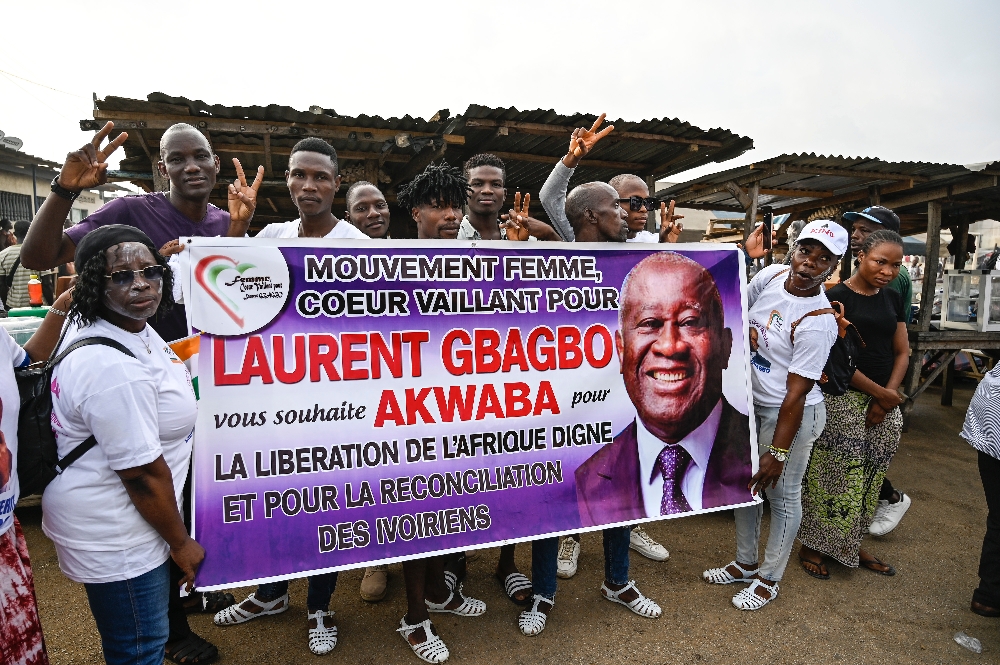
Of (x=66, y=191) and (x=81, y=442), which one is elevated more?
(x=66, y=191)

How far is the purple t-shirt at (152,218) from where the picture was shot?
2543 mm

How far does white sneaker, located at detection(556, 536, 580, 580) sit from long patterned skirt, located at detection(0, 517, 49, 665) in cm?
247

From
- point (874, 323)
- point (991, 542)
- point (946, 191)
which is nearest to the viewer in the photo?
point (991, 542)

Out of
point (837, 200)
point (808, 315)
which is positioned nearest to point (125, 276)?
point (808, 315)

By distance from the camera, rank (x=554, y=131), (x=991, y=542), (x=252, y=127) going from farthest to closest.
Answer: (x=554, y=131)
(x=252, y=127)
(x=991, y=542)

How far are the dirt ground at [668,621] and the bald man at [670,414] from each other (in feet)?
2.18

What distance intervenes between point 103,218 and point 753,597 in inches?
150

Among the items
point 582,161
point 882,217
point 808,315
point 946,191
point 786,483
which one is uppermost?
point 582,161

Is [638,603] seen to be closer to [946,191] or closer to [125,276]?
[125,276]

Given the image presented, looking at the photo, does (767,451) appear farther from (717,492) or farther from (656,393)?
(656,393)

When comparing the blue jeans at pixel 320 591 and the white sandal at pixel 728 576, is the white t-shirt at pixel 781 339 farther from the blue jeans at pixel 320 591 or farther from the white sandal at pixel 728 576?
the blue jeans at pixel 320 591

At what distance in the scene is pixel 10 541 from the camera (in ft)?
5.50

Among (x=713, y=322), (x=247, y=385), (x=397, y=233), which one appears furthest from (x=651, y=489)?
(x=397, y=233)

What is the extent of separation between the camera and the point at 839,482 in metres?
3.54
